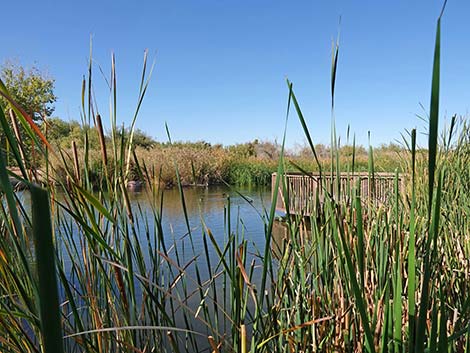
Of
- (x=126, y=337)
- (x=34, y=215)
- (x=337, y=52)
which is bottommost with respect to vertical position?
(x=126, y=337)

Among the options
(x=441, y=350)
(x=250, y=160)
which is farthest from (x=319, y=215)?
(x=250, y=160)

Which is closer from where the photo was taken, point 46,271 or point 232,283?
point 46,271

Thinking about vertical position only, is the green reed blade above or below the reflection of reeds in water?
above

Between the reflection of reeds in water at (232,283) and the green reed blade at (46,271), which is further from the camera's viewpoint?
the reflection of reeds in water at (232,283)

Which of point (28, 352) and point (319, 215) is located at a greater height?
point (319, 215)

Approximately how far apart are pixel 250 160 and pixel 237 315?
17.4m

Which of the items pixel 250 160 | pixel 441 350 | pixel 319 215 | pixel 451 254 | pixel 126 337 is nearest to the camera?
pixel 441 350

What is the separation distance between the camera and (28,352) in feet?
2.34

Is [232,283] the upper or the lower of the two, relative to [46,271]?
lower

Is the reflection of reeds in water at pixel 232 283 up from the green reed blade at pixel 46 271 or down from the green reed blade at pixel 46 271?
down

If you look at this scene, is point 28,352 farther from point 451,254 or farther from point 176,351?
point 451,254

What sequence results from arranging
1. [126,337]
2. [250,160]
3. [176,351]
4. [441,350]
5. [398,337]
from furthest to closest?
[250,160], [126,337], [176,351], [398,337], [441,350]

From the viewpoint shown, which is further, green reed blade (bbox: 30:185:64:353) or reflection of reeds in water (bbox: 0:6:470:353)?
reflection of reeds in water (bbox: 0:6:470:353)

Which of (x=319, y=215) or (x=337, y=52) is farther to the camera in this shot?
(x=319, y=215)
